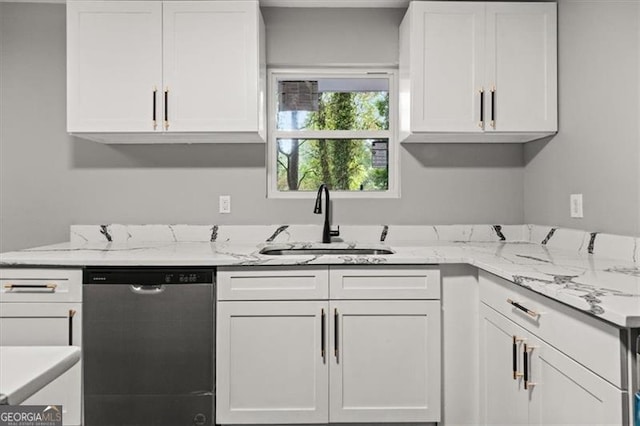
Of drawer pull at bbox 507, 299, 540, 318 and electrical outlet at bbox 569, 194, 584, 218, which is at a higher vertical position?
electrical outlet at bbox 569, 194, 584, 218

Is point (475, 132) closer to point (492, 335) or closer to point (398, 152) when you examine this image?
point (398, 152)

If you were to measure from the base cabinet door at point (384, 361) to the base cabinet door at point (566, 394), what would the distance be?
61 cm

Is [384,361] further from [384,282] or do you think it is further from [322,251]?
[322,251]

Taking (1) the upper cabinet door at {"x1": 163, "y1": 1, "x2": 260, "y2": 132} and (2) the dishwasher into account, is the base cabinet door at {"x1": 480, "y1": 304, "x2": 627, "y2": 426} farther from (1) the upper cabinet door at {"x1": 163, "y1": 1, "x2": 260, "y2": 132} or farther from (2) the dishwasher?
(1) the upper cabinet door at {"x1": 163, "y1": 1, "x2": 260, "y2": 132}

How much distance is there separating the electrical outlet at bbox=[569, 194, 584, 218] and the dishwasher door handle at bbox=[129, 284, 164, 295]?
2.02 m

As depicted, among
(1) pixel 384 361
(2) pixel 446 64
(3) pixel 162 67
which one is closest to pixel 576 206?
(2) pixel 446 64

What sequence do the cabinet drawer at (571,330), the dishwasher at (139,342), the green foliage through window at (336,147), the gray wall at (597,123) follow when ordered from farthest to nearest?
the green foliage through window at (336,147) → the dishwasher at (139,342) → the gray wall at (597,123) → the cabinet drawer at (571,330)

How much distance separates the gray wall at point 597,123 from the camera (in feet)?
6.12

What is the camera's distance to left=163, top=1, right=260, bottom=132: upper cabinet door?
2.36m

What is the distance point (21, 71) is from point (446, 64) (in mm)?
2504

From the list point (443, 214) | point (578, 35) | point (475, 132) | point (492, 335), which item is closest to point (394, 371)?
point (492, 335)

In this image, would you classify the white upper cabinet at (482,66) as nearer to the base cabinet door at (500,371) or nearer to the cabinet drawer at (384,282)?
the cabinet drawer at (384,282)

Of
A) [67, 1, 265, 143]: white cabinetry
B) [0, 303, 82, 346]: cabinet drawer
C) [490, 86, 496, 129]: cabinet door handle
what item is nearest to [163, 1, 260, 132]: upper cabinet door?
[67, 1, 265, 143]: white cabinetry

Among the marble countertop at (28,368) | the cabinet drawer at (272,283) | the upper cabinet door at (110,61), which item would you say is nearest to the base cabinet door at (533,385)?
the cabinet drawer at (272,283)
